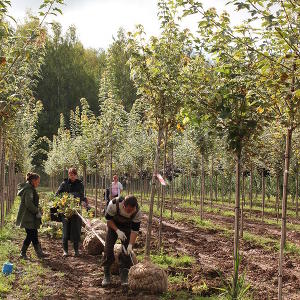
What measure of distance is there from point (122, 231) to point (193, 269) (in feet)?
5.69

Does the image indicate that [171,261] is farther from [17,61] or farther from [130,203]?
[17,61]

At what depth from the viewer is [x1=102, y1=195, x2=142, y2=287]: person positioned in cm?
693

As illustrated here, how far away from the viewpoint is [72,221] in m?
9.81

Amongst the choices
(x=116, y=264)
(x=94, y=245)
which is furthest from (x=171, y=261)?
(x=94, y=245)

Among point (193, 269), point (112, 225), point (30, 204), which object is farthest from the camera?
point (30, 204)

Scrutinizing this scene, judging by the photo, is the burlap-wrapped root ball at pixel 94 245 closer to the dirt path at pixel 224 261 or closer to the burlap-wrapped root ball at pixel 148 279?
the dirt path at pixel 224 261

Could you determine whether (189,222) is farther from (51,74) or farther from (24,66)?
(51,74)

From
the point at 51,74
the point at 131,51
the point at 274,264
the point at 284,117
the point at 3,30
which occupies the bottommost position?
the point at 274,264

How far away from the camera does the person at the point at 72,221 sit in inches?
378

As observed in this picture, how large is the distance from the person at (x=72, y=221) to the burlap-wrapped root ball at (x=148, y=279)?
3.38 meters

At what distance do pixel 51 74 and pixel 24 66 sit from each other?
5053 centimetres

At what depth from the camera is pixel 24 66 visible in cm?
826

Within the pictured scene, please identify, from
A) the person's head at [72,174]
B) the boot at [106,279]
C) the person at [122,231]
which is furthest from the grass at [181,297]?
the person's head at [72,174]

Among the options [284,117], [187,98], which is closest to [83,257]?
[187,98]
